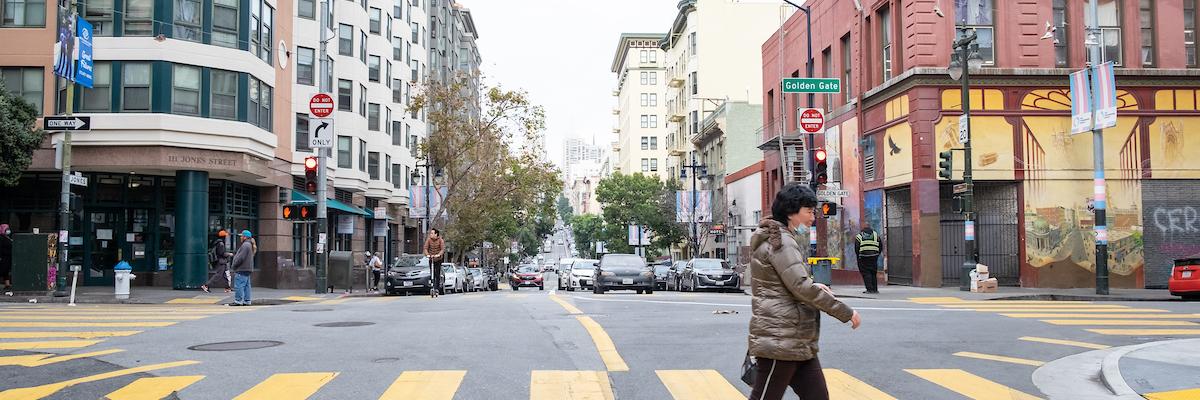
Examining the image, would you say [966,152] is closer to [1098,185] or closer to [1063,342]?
[1098,185]

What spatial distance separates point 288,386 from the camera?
7.78 m

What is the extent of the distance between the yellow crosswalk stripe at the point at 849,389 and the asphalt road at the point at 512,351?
0.03m

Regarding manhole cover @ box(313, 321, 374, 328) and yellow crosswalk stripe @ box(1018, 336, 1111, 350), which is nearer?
yellow crosswalk stripe @ box(1018, 336, 1111, 350)

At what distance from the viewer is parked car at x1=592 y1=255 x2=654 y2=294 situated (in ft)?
83.7

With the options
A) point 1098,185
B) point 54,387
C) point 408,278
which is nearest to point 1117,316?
point 1098,185

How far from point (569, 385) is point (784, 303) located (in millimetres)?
3097

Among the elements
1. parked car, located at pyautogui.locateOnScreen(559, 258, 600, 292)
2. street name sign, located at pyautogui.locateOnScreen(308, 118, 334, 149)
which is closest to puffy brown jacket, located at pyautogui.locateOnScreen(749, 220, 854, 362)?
street name sign, located at pyautogui.locateOnScreen(308, 118, 334, 149)

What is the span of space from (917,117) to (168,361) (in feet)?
71.4

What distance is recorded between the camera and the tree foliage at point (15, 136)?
68.8 ft

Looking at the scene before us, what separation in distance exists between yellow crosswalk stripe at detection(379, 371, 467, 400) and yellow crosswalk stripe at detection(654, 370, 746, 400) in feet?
6.19

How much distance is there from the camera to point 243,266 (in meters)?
18.6

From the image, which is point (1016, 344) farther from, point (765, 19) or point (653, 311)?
point (765, 19)

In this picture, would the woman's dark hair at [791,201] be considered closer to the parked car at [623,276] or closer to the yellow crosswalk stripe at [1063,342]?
the yellow crosswalk stripe at [1063,342]

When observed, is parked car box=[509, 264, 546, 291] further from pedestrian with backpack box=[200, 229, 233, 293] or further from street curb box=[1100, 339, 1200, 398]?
street curb box=[1100, 339, 1200, 398]
